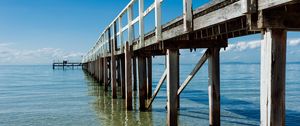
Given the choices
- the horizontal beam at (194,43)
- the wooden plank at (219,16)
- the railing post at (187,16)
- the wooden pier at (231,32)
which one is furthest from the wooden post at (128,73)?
the wooden plank at (219,16)

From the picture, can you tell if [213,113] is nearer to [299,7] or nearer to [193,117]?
[193,117]

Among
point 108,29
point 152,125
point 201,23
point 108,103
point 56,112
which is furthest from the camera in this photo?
point 108,29

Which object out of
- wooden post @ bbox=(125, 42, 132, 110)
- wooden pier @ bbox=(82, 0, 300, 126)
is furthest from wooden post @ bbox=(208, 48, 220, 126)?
wooden post @ bbox=(125, 42, 132, 110)

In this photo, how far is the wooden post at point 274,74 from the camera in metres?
3.68

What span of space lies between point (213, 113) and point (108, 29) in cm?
922

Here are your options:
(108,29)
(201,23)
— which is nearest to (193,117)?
(201,23)

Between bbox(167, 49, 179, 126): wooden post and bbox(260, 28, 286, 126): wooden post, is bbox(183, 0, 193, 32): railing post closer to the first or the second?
bbox(167, 49, 179, 126): wooden post

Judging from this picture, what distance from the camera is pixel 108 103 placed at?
15148 mm

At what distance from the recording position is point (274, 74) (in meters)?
3.69

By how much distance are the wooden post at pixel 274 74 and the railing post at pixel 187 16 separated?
241cm

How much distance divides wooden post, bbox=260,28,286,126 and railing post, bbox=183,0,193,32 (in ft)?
7.91

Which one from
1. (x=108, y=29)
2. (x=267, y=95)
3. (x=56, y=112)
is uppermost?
(x=108, y=29)

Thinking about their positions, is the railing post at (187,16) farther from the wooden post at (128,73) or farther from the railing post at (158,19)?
the wooden post at (128,73)

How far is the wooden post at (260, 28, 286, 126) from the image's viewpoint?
3.68 m
